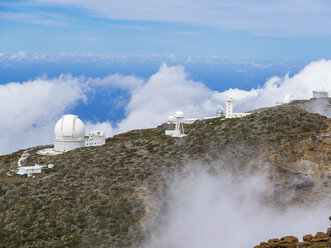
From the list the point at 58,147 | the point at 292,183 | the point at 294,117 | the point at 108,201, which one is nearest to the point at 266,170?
the point at 292,183

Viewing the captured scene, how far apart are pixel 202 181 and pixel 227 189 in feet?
10.8

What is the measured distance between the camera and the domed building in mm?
70312

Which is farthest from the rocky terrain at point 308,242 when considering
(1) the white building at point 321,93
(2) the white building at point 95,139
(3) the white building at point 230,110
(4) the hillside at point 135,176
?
(1) the white building at point 321,93

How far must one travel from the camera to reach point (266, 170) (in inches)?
2018

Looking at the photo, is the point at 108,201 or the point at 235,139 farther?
the point at 235,139

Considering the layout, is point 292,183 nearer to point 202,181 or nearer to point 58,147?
point 202,181

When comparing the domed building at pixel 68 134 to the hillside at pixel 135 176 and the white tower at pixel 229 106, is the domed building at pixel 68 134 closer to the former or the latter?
the hillside at pixel 135 176

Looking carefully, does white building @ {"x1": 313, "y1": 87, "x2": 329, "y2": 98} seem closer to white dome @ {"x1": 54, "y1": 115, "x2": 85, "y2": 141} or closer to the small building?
white dome @ {"x1": 54, "y1": 115, "x2": 85, "y2": 141}

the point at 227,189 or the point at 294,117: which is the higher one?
the point at 294,117

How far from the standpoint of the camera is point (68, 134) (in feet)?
231

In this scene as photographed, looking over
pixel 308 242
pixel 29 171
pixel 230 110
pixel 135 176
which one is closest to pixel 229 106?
pixel 230 110

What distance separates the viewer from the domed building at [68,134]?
2768 inches

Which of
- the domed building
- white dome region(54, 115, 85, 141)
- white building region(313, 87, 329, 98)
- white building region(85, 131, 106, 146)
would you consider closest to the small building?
the domed building

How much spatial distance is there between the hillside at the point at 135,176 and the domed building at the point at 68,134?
4.29 meters
